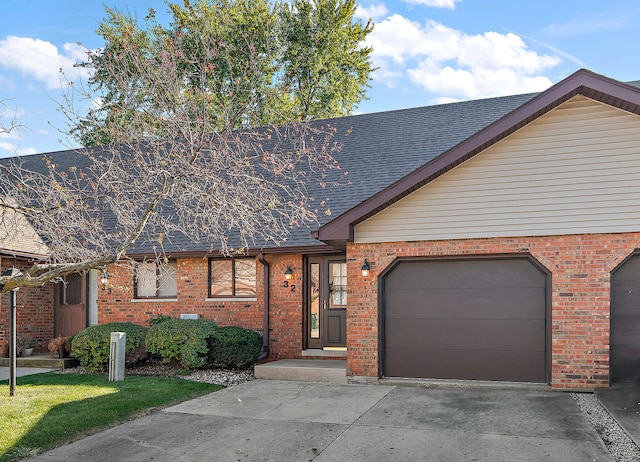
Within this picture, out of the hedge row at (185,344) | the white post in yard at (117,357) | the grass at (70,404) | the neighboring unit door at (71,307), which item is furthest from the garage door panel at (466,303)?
the neighboring unit door at (71,307)

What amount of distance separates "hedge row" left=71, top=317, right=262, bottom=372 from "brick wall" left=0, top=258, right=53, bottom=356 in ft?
9.64

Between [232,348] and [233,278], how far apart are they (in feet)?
6.63

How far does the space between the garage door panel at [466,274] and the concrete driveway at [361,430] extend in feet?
5.91

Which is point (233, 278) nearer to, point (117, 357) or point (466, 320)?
point (117, 357)

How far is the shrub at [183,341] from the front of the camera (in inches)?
477

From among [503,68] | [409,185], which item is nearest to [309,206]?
[409,185]

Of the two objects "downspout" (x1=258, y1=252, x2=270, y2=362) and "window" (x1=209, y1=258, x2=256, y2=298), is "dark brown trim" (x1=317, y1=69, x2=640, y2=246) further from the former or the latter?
"window" (x1=209, y1=258, x2=256, y2=298)

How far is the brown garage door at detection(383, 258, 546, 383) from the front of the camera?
384 inches

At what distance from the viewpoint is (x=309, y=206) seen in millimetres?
13359

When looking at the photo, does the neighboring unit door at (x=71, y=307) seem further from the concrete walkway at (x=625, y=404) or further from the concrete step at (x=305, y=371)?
the concrete walkway at (x=625, y=404)

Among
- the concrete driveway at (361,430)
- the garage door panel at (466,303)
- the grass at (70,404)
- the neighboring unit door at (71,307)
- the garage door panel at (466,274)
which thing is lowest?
the grass at (70,404)

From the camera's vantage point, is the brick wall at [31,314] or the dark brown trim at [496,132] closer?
the dark brown trim at [496,132]

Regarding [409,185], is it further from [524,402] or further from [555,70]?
[555,70]

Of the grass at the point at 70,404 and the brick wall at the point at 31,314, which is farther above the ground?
the brick wall at the point at 31,314
